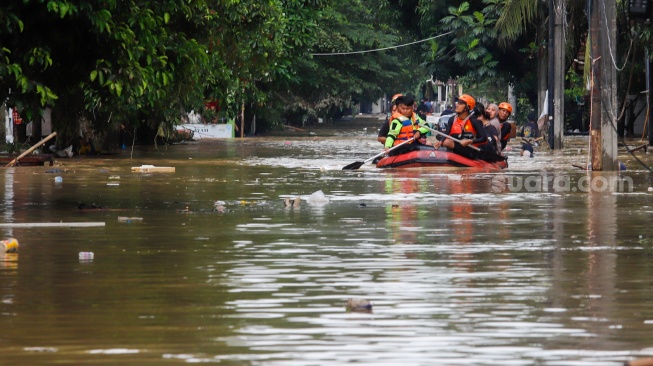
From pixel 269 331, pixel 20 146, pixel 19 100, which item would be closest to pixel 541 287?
pixel 269 331

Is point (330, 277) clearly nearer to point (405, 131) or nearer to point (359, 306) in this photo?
point (359, 306)

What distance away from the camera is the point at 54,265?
11969 millimetres

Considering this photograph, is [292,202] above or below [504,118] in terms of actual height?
below

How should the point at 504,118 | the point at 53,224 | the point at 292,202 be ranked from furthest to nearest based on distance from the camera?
the point at 504,118, the point at 292,202, the point at 53,224

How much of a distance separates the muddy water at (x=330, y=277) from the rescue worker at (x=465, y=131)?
20.5ft

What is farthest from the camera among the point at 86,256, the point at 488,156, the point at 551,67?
the point at 551,67

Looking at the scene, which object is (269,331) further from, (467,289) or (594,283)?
(594,283)

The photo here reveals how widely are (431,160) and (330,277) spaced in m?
17.4

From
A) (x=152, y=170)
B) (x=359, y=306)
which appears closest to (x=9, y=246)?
(x=359, y=306)

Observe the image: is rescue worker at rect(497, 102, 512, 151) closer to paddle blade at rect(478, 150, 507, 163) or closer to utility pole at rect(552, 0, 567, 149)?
paddle blade at rect(478, 150, 507, 163)

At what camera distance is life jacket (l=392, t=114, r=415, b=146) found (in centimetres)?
2947

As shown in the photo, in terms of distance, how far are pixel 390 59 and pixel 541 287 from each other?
62935 mm

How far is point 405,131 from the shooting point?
97.0 ft

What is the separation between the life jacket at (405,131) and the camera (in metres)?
29.5
